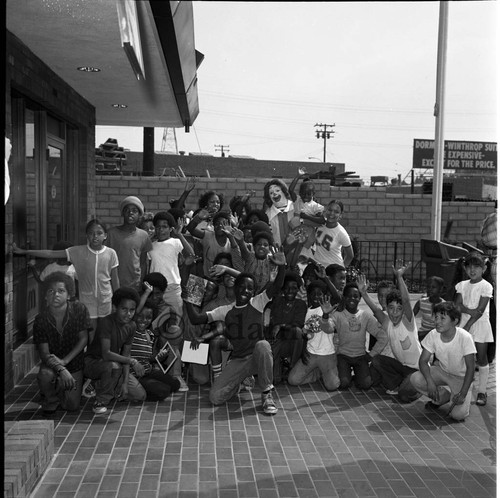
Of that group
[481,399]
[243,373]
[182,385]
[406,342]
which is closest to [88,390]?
[182,385]

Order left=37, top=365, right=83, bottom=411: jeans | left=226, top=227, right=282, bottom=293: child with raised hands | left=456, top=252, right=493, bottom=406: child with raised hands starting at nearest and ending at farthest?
left=37, top=365, right=83, bottom=411: jeans → left=456, top=252, right=493, bottom=406: child with raised hands → left=226, top=227, right=282, bottom=293: child with raised hands

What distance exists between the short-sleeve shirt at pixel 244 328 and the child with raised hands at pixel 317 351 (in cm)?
51

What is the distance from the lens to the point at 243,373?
4.76 metres

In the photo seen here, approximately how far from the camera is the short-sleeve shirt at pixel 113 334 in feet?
15.1

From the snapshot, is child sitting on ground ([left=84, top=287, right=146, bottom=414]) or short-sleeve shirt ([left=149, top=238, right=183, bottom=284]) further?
short-sleeve shirt ([left=149, top=238, right=183, bottom=284])

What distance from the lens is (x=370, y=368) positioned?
5191mm

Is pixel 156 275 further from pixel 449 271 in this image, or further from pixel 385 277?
pixel 385 277

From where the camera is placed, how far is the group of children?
4496 millimetres

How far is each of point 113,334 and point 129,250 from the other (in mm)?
928

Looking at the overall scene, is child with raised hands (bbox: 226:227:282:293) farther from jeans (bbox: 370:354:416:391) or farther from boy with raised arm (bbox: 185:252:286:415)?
jeans (bbox: 370:354:416:391)

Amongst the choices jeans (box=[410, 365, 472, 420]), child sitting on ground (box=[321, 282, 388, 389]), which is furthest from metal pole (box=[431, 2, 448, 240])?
jeans (box=[410, 365, 472, 420])

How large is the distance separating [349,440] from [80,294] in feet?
7.70

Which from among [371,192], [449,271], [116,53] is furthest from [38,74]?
[371,192]

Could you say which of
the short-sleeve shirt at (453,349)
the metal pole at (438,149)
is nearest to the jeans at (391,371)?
the short-sleeve shirt at (453,349)
